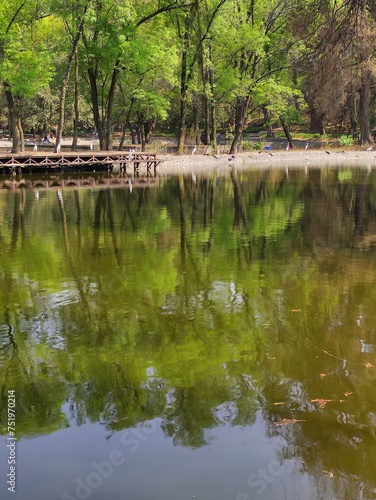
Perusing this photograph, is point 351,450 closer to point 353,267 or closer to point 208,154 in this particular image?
point 353,267

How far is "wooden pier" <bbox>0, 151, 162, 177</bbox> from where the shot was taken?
119 feet

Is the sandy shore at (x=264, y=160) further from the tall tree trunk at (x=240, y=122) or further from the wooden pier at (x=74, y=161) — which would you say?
the wooden pier at (x=74, y=161)

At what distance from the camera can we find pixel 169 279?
37.5 ft

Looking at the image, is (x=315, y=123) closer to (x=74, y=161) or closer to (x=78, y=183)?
(x=74, y=161)

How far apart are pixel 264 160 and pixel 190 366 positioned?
149 feet

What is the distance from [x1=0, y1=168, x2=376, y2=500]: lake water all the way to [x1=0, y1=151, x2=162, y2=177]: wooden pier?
21819mm

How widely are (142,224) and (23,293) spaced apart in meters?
8.05

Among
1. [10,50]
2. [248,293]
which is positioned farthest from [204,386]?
[10,50]

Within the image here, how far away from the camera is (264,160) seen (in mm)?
51219

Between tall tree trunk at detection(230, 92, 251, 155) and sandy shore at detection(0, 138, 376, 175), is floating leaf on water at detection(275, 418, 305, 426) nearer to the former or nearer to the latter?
sandy shore at detection(0, 138, 376, 175)

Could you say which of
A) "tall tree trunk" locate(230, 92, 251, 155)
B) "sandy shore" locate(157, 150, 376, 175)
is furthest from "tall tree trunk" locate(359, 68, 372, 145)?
"tall tree trunk" locate(230, 92, 251, 155)

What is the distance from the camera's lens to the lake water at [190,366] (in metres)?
5.11

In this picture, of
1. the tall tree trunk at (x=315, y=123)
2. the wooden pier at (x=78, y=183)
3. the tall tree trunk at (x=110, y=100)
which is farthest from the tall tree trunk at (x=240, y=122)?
the tall tree trunk at (x=315, y=123)

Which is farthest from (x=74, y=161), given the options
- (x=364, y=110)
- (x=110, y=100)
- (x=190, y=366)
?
(x=190, y=366)
